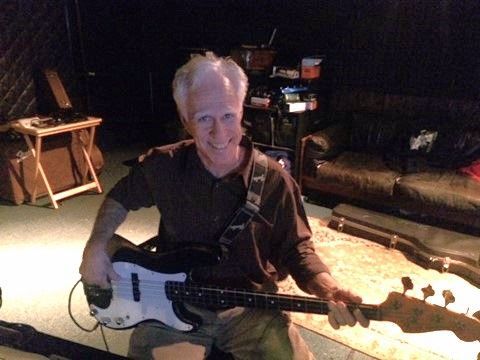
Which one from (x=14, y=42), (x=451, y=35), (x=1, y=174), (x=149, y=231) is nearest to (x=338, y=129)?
(x=451, y=35)

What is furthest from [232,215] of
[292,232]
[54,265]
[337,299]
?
[54,265]

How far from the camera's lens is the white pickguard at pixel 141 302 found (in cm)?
134

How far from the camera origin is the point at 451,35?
3484 mm

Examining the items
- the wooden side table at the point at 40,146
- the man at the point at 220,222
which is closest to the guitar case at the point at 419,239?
the man at the point at 220,222

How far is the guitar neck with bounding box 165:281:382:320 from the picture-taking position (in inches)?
47.2

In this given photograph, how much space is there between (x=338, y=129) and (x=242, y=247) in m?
2.62

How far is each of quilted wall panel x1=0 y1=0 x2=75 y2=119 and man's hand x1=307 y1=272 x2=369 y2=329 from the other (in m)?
4.27

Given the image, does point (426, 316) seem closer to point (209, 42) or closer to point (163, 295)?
point (163, 295)

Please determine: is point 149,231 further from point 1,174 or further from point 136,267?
point 136,267

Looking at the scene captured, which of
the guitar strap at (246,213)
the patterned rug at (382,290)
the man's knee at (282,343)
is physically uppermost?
the guitar strap at (246,213)

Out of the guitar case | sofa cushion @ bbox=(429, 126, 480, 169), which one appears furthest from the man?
sofa cushion @ bbox=(429, 126, 480, 169)

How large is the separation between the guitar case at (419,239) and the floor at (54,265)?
0.41 metres

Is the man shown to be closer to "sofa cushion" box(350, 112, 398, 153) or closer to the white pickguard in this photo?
the white pickguard

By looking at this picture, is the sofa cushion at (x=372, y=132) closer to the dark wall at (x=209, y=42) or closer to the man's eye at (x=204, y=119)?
the dark wall at (x=209, y=42)
